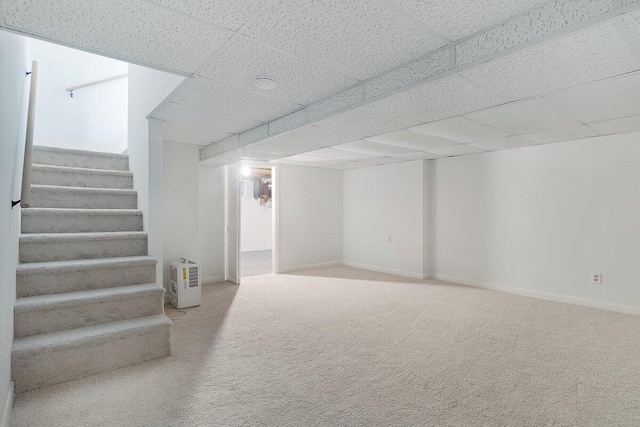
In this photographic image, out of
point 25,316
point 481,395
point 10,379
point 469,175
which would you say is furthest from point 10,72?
point 469,175

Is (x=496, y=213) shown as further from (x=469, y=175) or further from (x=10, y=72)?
(x=10, y=72)

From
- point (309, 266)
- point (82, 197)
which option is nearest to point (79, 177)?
point (82, 197)

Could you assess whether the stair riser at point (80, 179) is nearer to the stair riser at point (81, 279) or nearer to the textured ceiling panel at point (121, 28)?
the stair riser at point (81, 279)

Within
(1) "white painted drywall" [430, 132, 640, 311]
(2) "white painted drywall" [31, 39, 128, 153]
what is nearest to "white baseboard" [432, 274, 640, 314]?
(1) "white painted drywall" [430, 132, 640, 311]

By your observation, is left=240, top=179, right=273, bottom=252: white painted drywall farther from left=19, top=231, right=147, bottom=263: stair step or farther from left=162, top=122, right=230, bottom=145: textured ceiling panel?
left=19, top=231, right=147, bottom=263: stair step

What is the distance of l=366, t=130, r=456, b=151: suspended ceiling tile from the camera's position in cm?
363

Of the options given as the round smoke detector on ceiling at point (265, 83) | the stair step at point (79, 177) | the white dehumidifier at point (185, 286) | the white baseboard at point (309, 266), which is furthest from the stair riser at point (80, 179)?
the white baseboard at point (309, 266)

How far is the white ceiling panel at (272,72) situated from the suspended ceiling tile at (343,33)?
0.09 meters

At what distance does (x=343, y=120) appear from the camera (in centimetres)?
281

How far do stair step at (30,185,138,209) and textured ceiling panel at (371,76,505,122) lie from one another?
107 inches

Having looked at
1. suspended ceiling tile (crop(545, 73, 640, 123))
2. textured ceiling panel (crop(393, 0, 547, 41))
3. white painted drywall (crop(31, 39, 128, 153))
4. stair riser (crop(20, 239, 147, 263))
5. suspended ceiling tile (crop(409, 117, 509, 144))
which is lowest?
stair riser (crop(20, 239, 147, 263))

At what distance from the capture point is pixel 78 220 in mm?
2961

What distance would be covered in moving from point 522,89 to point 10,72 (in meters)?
3.18

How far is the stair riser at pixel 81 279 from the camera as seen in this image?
7.73 ft
